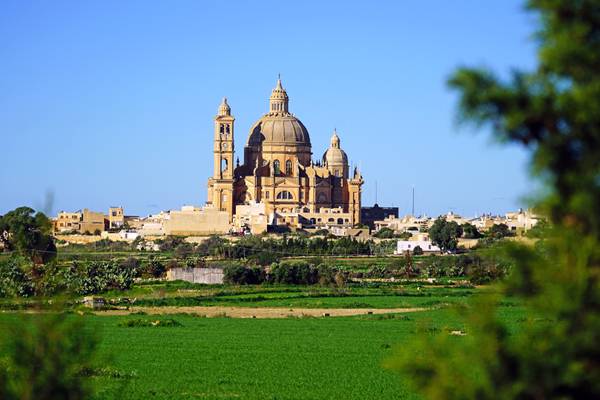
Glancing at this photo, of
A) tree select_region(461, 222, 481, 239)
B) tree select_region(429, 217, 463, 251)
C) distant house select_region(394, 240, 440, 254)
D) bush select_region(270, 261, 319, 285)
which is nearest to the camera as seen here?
bush select_region(270, 261, 319, 285)

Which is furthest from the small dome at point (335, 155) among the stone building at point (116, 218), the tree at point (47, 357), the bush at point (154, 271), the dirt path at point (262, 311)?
the tree at point (47, 357)

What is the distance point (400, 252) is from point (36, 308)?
74.9m

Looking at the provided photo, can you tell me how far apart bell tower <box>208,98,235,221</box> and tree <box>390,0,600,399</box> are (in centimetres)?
9846

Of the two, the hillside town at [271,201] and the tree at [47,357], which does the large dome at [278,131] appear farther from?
the tree at [47,357]

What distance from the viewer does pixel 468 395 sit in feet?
25.5

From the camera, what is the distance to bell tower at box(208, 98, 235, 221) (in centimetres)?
10956

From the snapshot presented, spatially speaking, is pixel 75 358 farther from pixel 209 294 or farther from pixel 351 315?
pixel 209 294

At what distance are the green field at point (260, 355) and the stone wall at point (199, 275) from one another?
59.9 feet

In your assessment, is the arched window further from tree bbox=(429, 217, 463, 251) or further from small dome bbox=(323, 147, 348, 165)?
tree bbox=(429, 217, 463, 251)

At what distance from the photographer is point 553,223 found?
309 inches

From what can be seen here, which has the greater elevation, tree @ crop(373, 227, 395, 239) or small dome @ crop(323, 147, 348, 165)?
small dome @ crop(323, 147, 348, 165)

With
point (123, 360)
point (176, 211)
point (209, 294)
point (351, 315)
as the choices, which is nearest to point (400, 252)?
point (176, 211)

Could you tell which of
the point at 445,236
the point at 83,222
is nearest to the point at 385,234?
the point at 445,236

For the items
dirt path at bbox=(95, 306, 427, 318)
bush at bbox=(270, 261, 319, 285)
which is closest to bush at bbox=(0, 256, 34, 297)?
dirt path at bbox=(95, 306, 427, 318)
